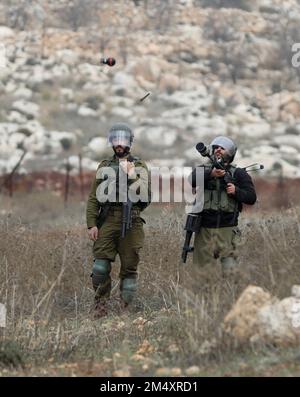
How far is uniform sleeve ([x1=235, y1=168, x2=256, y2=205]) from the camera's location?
20.7ft

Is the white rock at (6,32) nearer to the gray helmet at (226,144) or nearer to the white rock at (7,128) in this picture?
the white rock at (7,128)

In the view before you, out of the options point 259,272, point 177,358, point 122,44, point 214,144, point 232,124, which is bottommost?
point 177,358

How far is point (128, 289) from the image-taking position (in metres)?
6.84

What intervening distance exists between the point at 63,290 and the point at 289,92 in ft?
66.6

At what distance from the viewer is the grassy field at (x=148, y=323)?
14.8ft

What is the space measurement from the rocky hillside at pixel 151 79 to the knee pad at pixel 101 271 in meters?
14.7

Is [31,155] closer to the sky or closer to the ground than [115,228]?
closer to the sky

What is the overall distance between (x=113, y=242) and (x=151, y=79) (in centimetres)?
2057

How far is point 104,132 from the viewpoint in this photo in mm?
23688

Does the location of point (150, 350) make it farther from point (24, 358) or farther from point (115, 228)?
point (115, 228)

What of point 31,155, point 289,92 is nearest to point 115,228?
point 31,155

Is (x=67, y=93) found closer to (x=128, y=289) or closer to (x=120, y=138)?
(x=120, y=138)

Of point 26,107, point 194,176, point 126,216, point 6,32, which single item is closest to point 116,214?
point 126,216

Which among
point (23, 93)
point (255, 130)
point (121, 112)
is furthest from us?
point (23, 93)
